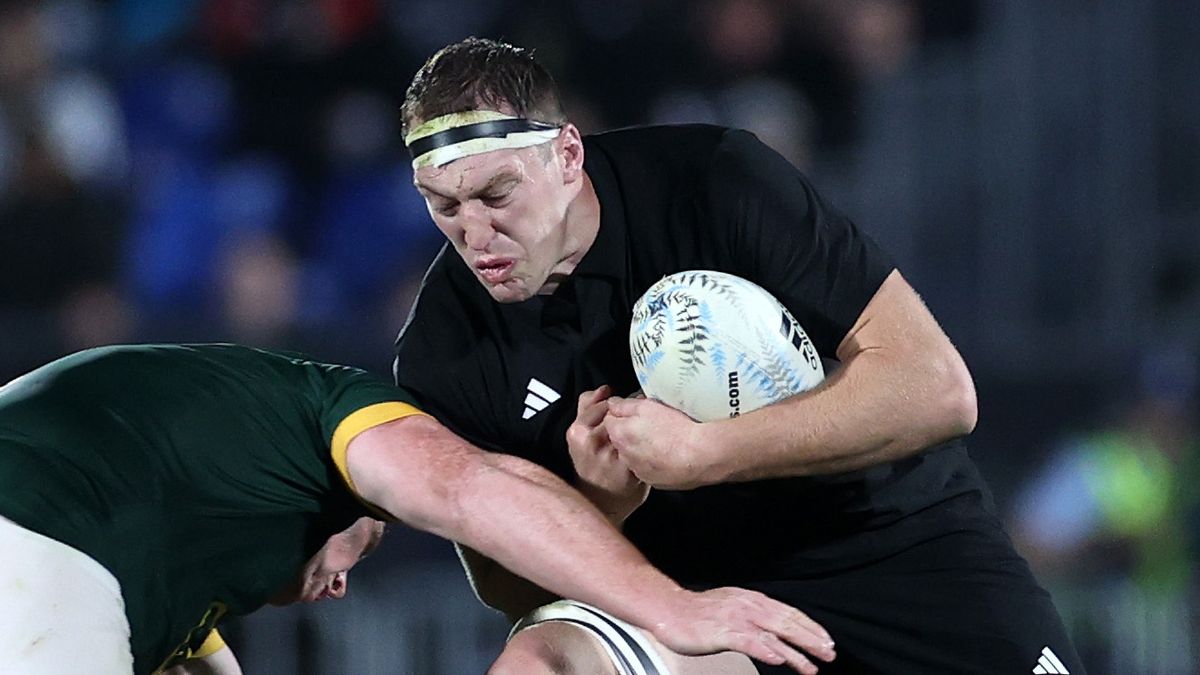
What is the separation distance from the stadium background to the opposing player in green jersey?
2829 millimetres

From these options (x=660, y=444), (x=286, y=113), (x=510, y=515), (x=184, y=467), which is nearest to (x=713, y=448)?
(x=660, y=444)

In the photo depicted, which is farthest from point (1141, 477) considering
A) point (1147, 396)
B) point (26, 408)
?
point (26, 408)

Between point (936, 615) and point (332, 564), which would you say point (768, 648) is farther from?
point (332, 564)

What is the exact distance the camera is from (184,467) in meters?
2.87

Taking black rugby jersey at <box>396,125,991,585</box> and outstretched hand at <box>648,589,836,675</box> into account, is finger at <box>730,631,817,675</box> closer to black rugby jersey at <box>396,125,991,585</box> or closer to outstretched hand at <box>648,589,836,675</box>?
outstretched hand at <box>648,589,836,675</box>

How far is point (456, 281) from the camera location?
349 centimetres

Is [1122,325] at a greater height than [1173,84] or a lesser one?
lesser

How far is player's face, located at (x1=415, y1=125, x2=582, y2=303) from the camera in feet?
10.8

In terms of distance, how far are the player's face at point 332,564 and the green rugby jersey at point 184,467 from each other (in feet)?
0.40

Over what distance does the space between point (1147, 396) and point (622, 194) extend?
3.40 m

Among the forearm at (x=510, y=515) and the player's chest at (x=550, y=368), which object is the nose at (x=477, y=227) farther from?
the forearm at (x=510, y=515)

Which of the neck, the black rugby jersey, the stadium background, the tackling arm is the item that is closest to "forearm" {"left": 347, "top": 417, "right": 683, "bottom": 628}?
the black rugby jersey

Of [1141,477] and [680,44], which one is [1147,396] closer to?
[1141,477]

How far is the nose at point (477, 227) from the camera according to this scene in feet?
10.8
